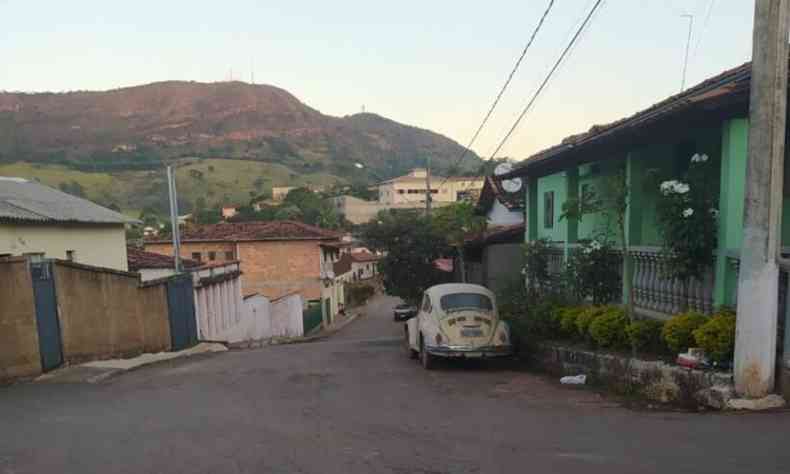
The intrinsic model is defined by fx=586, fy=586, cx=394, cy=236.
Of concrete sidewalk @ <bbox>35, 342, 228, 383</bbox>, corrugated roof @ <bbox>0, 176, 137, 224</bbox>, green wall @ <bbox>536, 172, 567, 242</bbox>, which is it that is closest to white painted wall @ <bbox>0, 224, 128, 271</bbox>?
corrugated roof @ <bbox>0, 176, 137, 224</bbox>

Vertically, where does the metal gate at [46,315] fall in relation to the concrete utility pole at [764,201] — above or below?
below

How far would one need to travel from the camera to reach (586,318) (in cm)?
943

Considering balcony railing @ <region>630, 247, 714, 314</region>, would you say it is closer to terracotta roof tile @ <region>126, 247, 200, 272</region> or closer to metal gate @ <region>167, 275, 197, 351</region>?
metal gate @ <region>167, 275, 197, 351</region>

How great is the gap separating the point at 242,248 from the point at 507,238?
67.4 ft

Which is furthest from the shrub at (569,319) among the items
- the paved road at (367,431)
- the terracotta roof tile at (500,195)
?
the terracotta roof tile at (500,195)

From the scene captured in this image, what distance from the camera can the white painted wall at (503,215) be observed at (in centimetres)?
2462

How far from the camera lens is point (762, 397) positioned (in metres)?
6.02

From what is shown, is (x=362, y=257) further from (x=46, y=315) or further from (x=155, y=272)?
(x=46, y=315)

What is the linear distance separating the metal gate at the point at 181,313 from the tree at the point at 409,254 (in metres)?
7.62

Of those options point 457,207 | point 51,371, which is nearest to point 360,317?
point 457,207

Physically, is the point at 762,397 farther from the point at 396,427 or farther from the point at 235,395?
the point at 235,395

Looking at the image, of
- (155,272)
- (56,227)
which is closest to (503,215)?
(155,272)

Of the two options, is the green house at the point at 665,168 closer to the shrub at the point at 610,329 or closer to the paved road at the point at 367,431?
the shrub at the point at 610,329

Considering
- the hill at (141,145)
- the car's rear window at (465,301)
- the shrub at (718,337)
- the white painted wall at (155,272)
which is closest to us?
the shrub at (718,337)
